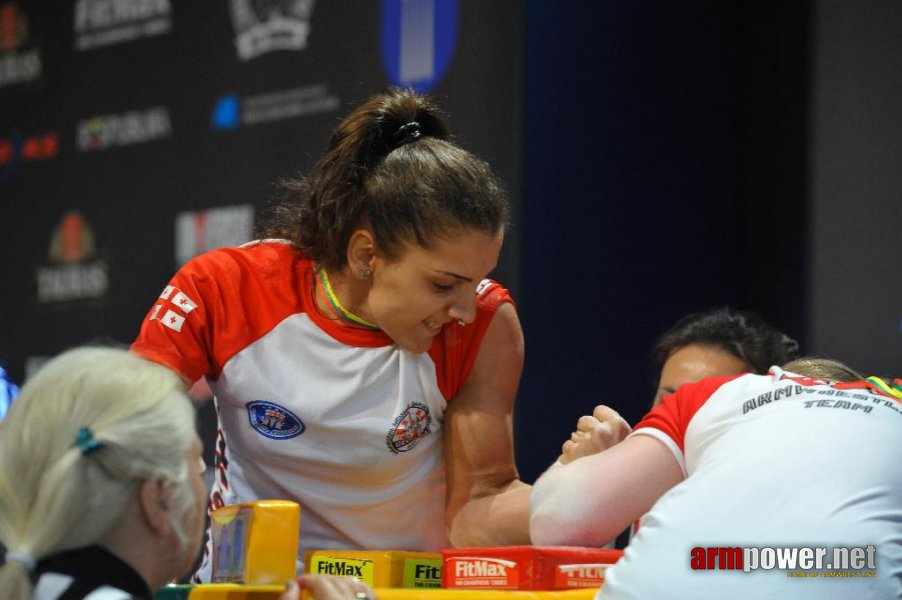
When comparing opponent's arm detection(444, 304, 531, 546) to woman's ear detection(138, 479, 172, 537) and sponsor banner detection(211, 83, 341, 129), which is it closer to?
woman's ear detection(138, 479, 172, 537)

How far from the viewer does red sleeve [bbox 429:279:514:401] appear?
6.86 feet

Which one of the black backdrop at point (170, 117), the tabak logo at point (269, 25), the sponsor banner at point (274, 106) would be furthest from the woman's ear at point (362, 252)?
the tabak logo at point (269, 25)

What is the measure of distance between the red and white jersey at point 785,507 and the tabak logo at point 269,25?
238 centimetres

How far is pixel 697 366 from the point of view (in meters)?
2.44

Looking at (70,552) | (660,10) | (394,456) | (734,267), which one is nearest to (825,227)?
(734,267)

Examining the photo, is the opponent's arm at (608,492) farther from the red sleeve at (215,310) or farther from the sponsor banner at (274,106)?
the sponsor banner at (274,106)

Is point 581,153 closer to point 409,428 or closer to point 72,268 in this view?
point 409,428

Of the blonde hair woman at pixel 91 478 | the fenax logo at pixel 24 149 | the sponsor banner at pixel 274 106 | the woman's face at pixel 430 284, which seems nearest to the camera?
the blonde hair woman at pixel 91 478

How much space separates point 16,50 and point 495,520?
2982 millimetres

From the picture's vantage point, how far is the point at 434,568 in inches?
64.8

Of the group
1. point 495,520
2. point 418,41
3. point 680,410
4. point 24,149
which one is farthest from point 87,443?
point 24,149

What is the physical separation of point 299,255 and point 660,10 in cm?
152

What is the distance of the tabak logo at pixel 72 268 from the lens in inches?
153

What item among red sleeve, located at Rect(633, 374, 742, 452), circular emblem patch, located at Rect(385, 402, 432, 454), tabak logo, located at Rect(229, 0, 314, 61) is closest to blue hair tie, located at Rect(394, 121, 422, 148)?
circular emblem patch, located at Rect(385, 402, 432, 454)
